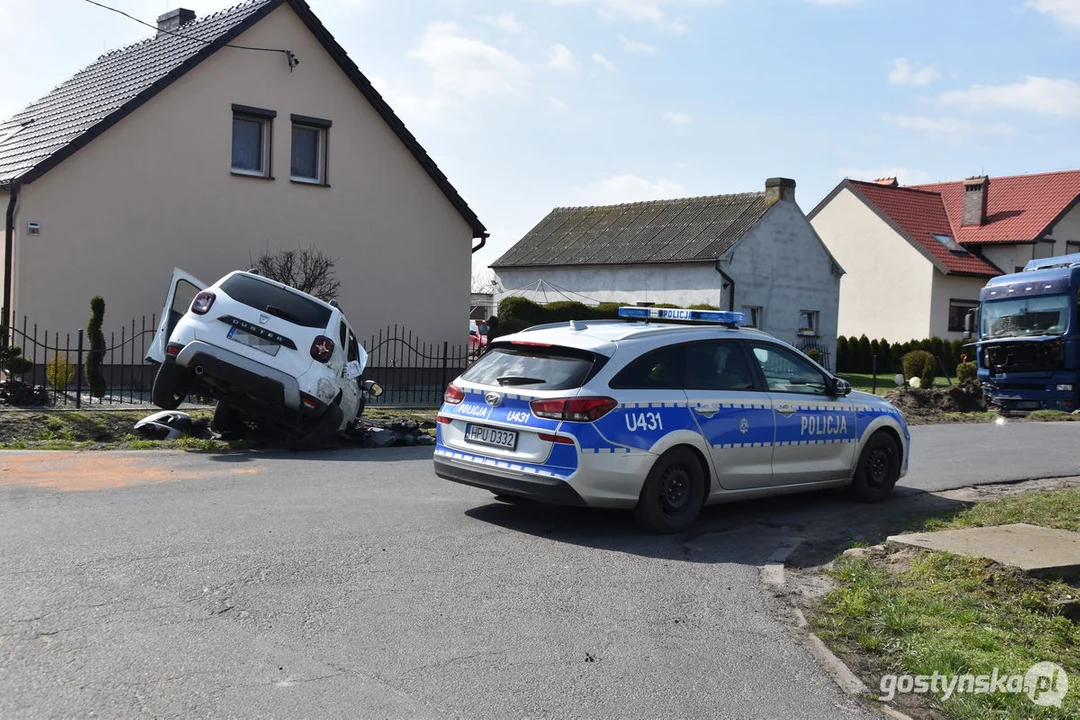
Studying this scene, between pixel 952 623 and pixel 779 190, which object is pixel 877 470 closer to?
pixel 952 623

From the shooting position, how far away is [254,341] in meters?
11.7

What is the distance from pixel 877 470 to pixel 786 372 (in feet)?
5.91

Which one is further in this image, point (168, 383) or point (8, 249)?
point (8, 249)

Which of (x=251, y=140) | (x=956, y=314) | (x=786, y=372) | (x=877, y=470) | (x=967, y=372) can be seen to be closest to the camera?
(x=786, y=372)

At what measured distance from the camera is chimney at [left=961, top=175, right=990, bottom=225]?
4675cm

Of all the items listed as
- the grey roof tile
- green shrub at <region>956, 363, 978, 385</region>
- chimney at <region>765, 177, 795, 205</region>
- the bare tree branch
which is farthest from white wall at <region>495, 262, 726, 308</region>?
the bare tree branch

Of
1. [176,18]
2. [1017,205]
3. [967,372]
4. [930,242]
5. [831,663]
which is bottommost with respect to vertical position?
[831,663]

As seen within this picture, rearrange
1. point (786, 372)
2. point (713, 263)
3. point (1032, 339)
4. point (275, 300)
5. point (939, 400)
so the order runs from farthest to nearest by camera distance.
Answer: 1. point (713, 263)
2. point (939, 400)
3. point (1032, 339)
4. point (275, 300)
5. point (786, 372)

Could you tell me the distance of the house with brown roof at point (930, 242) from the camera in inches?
1709

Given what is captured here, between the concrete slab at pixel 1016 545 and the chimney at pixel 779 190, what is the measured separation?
28035mm

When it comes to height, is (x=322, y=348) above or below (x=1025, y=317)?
below

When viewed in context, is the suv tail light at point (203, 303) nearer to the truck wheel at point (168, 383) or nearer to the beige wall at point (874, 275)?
the truck wheel at point (168, 383)

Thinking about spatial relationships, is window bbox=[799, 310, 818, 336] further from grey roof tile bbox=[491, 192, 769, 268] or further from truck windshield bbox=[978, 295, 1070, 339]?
truck windshield bbox=[978, 295, 1070, 339]

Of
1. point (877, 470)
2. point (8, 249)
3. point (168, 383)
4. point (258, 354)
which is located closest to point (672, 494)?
point (877, 470)
